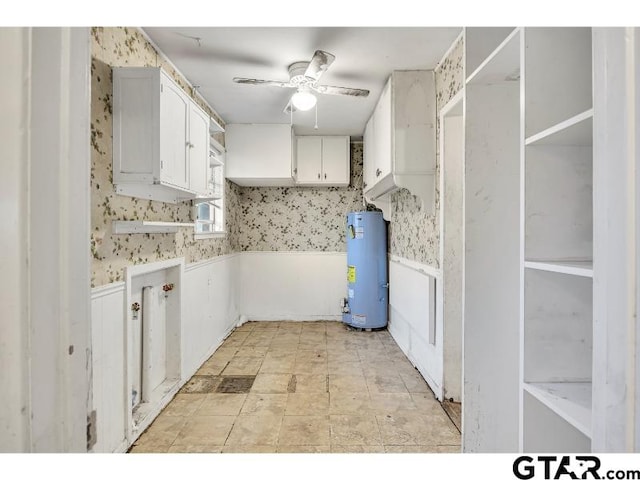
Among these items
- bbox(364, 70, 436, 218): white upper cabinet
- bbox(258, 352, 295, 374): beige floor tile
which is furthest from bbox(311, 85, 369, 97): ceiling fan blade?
bbox(258, 352, 295, 374): beige floor tile

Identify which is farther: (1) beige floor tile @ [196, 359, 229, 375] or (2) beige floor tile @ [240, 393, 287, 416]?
(1) beige floor tile @ [196, 359, 229, 375]

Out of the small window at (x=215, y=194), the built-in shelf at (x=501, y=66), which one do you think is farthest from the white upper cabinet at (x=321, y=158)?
the built-in shelf at (x=501, y=66)

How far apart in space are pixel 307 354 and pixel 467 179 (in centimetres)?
258

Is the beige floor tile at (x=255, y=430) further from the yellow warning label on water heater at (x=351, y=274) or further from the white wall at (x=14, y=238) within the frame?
the yellow warning label on water heater at (x=351, y=274)

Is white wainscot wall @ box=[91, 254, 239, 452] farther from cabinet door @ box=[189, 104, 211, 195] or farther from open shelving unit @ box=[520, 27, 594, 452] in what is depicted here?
open shelving unit @ box=[520, 27, 594, 452]

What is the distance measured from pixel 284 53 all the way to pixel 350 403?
2490 millimetres

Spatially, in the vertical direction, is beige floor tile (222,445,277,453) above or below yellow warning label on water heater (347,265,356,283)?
below

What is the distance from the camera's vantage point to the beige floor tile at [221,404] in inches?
94.8

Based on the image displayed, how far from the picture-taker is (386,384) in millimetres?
2846

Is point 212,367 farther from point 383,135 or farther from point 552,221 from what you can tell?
point 552,221

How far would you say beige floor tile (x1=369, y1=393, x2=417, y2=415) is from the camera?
2430 mm

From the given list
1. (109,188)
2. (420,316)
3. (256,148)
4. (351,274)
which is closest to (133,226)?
(109,188)

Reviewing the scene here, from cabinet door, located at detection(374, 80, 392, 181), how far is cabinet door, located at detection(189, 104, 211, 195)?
4.84ft
